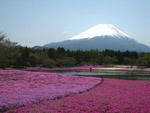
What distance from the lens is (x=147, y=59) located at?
96.1 metres

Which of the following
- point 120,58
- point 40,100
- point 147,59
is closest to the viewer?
point 40,100

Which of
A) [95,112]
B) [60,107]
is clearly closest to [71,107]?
[60,107]

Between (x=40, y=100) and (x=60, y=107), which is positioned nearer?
(x=60, y=107)

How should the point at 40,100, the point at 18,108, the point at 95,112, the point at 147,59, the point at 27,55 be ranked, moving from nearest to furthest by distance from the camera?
the point at 95,112 < the point at 18,108 < the point at 40,100 < the point at 27,55 < the point at 147,59

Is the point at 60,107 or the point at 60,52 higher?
the point at 60,52

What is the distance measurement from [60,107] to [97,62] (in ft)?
309

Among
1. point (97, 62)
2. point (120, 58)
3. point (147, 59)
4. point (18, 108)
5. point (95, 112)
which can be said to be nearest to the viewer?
point (95, 112)

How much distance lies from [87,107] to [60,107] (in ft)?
5.86

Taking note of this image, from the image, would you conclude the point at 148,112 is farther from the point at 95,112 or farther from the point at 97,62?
the point at 97,62

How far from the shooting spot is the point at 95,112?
37.3 feet

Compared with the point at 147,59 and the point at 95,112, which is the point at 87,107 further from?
the point at 147,59

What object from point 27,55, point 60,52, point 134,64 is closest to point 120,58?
point 134,64

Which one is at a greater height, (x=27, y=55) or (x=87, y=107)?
(x=27, y=55)

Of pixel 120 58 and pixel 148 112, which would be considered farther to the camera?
pixel 120 58
